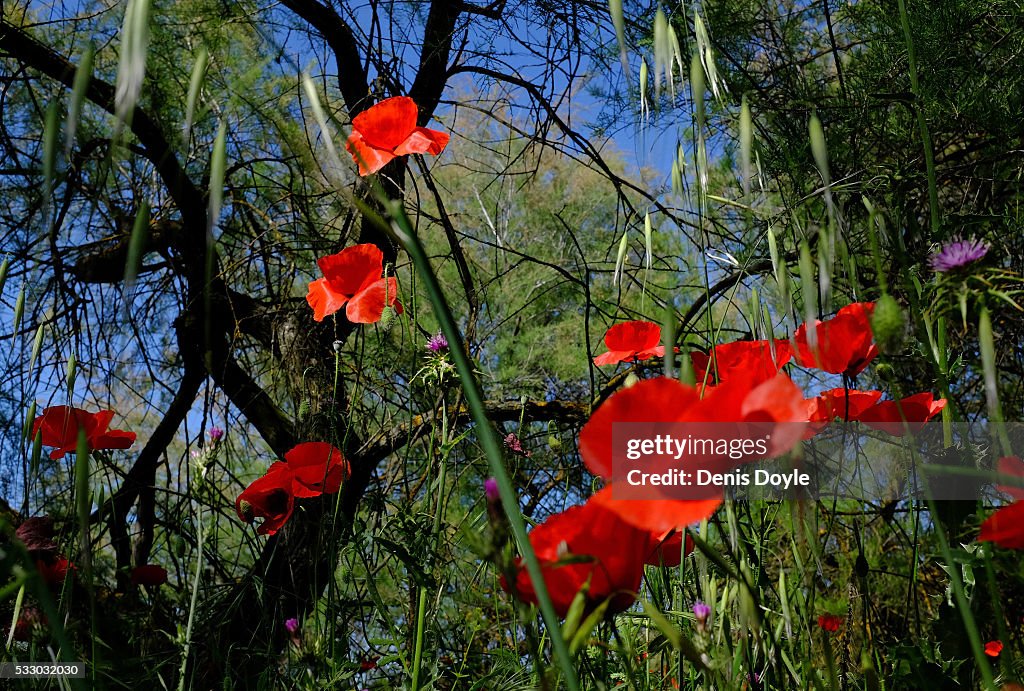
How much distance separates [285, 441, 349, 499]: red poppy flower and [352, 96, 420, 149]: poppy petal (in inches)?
14.2

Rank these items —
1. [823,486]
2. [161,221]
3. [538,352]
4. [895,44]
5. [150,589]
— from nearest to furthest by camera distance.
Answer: [823,486] → [150,589] → [895,44] → [161,221] → [538,352]

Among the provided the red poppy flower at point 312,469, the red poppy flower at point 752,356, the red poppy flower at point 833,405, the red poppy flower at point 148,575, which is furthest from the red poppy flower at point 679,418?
the red poppy flower at point 148,575

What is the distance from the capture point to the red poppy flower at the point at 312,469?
82 centimetres

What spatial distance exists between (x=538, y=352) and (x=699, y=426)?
12.2 feet

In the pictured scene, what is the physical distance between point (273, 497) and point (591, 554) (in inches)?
24.9

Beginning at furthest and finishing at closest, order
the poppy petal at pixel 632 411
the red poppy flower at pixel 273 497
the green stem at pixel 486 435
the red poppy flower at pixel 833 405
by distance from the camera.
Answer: the red poppy flower at pixel 273 497 < the red poppy flower at pixel 833 405 < the poppy petal at pixel 632 411 < the green stem at pixel 486 435

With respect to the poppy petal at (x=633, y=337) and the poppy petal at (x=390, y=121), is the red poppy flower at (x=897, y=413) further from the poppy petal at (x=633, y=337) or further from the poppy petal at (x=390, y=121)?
the poppy petal at (x=390, y=121)

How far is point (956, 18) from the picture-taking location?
1.46 meters

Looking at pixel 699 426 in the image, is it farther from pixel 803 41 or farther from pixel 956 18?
pixel 803 41

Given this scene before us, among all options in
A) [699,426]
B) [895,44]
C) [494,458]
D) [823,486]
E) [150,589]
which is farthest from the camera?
[895,44]

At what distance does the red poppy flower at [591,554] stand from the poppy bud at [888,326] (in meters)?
0.14

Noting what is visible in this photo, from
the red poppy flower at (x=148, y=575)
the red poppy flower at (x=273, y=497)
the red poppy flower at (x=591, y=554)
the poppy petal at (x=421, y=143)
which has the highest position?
the poppy petal at (x=421, y=143)

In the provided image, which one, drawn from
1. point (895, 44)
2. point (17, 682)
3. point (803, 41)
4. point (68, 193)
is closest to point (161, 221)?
point (68, 193)

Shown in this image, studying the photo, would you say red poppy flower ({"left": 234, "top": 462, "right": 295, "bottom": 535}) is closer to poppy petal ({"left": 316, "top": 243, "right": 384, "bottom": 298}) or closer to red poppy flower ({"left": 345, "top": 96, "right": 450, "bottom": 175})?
poppy petal ({"left": 316, "top": 243, "right": 384, "bottom": 298})
